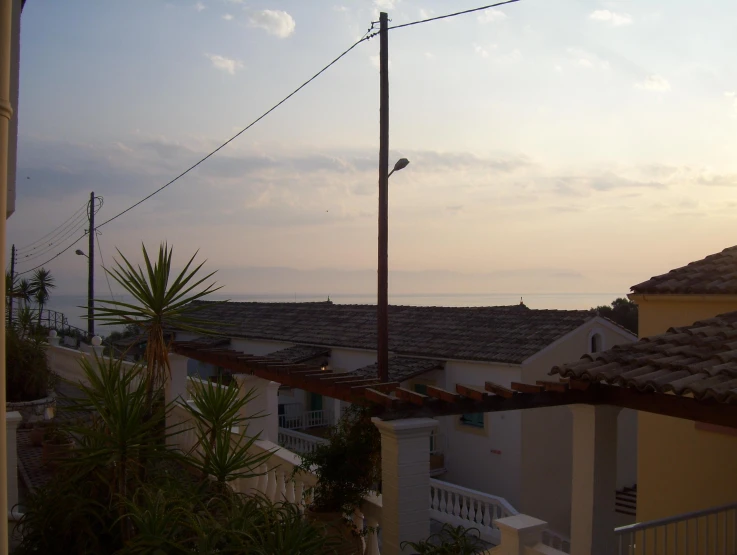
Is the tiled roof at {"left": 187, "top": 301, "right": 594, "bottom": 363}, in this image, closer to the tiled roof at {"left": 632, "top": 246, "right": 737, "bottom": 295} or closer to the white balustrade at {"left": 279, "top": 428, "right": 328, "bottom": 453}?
the white balustrade at {"left": 279, "top": 428, "right": 328, "bottom": 453}

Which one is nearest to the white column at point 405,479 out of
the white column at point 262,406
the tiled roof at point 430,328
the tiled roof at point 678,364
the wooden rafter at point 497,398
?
the wooden rafter at point 497,398

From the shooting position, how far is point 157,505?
A: 180 inches

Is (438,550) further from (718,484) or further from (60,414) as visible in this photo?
(60,414)

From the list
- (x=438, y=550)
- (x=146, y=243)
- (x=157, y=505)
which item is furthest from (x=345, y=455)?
(x=146, y=243)

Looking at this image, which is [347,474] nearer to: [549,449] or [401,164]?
[401,164]

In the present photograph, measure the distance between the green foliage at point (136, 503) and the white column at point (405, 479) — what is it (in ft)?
2.92

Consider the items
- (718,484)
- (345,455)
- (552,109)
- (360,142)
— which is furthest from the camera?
(360,142)

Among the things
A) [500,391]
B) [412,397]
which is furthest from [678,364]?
[412,397]

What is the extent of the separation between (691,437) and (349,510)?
18.4ft

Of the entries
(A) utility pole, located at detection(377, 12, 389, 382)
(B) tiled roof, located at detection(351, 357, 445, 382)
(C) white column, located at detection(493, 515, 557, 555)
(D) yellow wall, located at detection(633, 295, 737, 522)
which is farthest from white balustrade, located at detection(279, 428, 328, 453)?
(C) white column, located at detection(493, 515, 557, 555)

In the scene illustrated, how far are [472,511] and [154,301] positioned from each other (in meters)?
8.66

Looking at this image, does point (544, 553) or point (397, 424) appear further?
point (397, 424)

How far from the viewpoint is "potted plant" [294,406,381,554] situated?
19.8 ft

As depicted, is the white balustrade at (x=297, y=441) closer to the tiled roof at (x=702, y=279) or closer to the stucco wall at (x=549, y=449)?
the stucco wall at (x=549, y=449)
